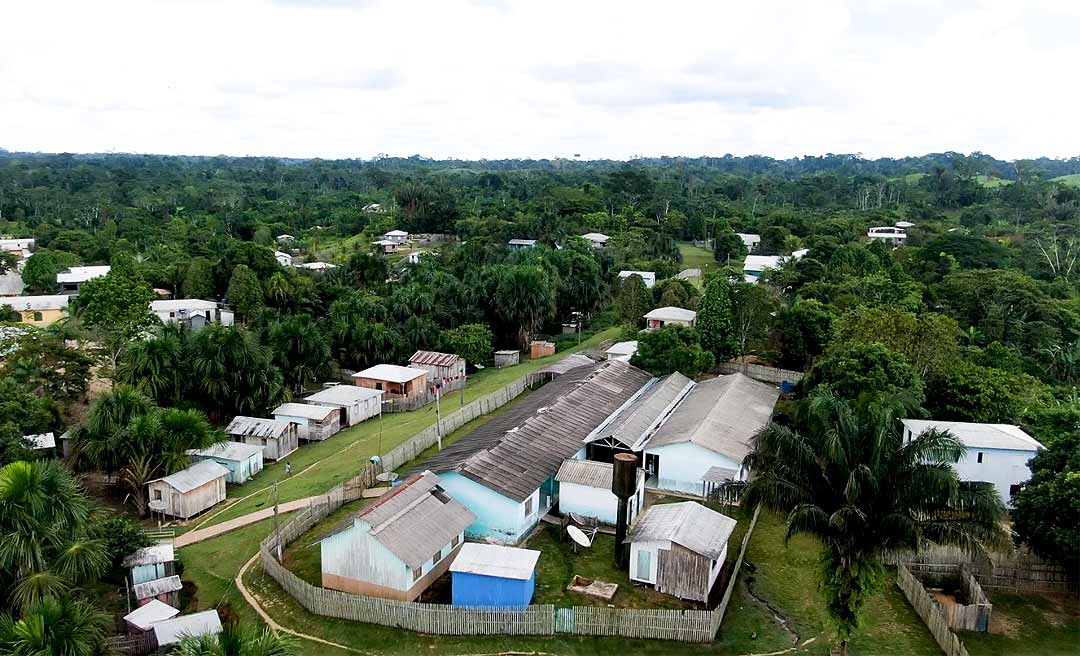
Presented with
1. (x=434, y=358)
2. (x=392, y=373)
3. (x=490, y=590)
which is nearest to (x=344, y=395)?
(x=392, y=373)

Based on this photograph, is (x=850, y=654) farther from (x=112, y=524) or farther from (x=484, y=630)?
(x=112, y=524)

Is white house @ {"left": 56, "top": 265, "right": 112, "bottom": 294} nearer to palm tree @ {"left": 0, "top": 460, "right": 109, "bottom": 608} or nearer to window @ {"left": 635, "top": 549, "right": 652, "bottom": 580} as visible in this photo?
palm tree @ {"left": 0, "top": 460, "right": 109, "bottom": 608}

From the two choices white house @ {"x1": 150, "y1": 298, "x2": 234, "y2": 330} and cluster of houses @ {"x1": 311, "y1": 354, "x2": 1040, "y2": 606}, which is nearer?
cluster of houses @ {"x1": 311, "y1": 354, "x2": 1040, "y2": 606}

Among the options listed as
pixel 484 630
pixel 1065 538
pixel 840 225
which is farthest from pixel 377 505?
pixel 840 225

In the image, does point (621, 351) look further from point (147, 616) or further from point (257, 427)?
point (147, 616)

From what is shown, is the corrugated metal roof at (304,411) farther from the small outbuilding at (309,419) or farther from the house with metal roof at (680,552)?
the house with metal roof at (680,552)

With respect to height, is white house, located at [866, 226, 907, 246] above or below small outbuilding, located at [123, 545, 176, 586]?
above

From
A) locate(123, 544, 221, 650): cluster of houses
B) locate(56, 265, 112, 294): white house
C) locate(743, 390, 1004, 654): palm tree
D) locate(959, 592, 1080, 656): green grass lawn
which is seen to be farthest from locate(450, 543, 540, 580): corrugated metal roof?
locate(56, 265, 112, 294): white house
